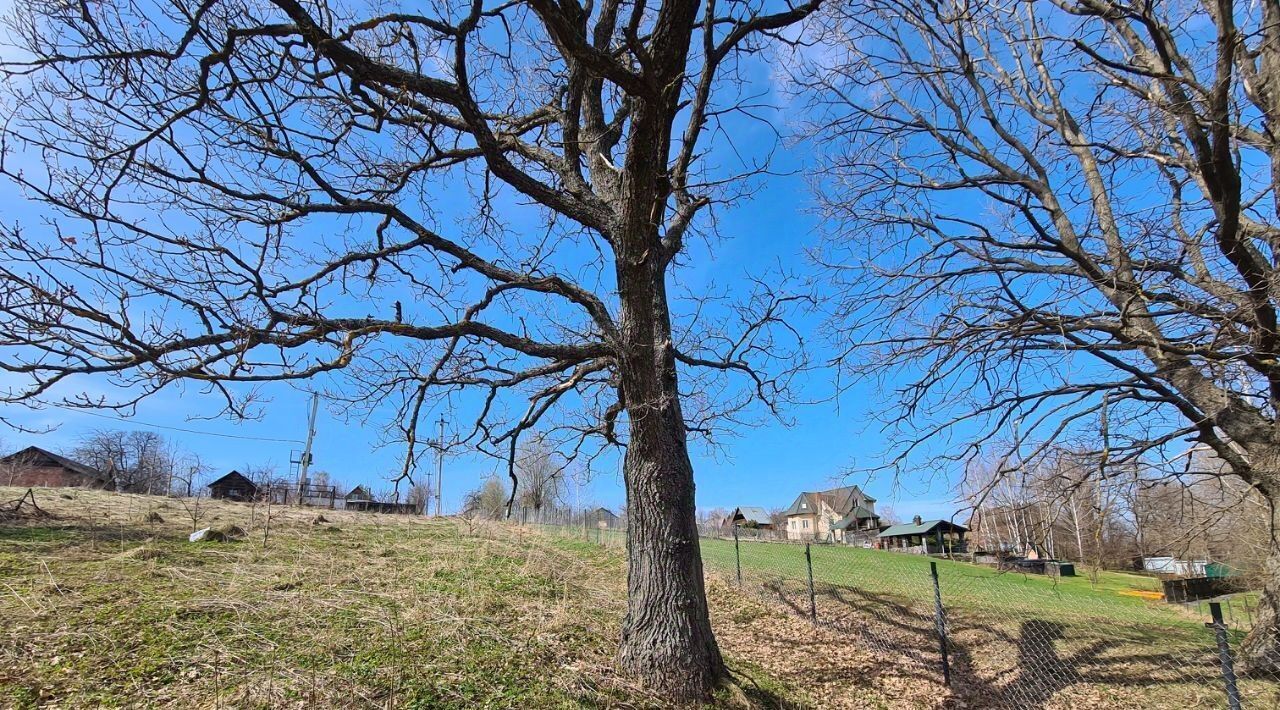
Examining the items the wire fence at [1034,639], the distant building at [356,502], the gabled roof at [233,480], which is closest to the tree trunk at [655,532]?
the wire fence at [1034,639]

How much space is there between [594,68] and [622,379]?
2.60m

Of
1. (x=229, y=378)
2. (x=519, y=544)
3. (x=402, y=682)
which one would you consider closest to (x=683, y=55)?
(x=229, y=378)

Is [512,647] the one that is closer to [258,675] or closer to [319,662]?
[319,662]

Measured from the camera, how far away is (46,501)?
13.4 meters

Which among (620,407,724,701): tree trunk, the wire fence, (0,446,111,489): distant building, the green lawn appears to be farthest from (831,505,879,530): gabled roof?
(0,446,111,489): distant building

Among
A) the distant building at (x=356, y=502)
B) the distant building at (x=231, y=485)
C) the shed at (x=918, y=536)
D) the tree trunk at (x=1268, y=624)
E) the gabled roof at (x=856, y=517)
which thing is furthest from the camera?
the gabled roof at (x=856, y=517)

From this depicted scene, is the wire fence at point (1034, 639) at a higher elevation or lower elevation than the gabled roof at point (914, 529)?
higher

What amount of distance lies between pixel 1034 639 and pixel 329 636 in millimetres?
9625

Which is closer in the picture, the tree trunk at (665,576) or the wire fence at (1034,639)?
the tree trunk at (665,576)

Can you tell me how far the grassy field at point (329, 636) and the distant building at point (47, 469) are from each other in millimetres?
33853

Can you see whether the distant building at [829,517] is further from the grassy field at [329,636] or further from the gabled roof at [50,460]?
the gabled roof at [50,460]

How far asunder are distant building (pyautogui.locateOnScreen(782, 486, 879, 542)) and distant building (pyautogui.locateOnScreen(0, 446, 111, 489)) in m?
57.4

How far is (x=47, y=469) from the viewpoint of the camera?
3575 cm

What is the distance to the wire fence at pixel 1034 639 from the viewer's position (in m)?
6.10
